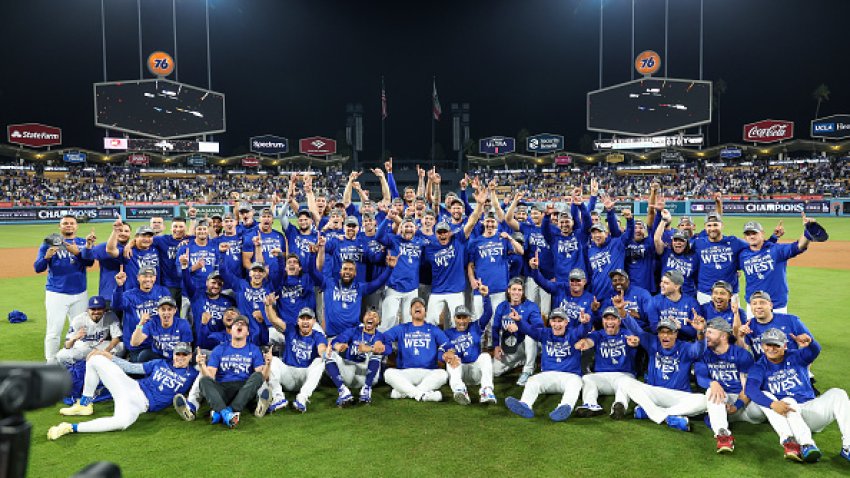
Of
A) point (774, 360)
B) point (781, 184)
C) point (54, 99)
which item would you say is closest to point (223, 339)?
point (774, 360)

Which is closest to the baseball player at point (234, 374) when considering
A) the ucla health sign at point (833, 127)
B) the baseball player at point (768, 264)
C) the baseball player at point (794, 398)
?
the baseball player at point (794, 398)

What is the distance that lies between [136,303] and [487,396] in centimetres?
495

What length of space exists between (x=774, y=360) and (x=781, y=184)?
54371 mm

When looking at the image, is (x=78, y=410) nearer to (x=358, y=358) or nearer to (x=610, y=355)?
(x=358, y=358)

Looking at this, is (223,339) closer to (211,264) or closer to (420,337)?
(211,264)

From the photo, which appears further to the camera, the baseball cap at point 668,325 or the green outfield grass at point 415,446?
the baseball cap at point 668,325

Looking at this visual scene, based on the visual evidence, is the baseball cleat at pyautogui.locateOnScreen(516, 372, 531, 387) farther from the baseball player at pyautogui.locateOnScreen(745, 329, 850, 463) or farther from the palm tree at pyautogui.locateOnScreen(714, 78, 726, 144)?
the palm tree at pyautogui.locateOnScreen(714, 78, 726, 144)

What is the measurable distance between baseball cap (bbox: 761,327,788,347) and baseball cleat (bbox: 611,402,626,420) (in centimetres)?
166

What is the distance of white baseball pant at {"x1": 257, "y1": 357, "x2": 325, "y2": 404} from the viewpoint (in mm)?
6879

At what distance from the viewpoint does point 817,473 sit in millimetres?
4953

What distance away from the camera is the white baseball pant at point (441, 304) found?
852 cm

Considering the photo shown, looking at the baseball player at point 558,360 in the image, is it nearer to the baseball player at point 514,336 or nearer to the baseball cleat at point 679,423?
the baseball player at point 514,336

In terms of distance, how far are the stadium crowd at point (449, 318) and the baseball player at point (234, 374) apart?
23 millimetres

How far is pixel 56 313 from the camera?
8156mm
